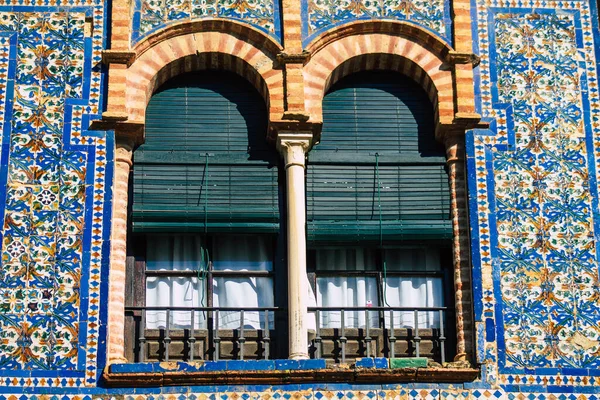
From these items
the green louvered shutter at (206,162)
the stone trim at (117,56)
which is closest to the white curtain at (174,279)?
the green louvered shutter at (206,162)

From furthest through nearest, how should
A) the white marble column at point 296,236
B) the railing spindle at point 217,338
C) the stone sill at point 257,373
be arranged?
the railing spindle at point 217,338, the white marble column at point 296,236, the stone sill at point 257,373

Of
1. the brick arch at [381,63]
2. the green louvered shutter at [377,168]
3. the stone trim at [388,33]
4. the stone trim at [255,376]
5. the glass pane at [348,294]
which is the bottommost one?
the stone trim at [255,376]

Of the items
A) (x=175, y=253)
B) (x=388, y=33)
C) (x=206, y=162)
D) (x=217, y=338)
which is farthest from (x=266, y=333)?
(x=388, y=33)

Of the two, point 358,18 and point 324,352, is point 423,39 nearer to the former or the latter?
Result: point 358,18

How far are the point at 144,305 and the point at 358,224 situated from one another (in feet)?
7.67

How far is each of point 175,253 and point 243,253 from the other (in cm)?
70

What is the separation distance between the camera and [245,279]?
16.4 meters

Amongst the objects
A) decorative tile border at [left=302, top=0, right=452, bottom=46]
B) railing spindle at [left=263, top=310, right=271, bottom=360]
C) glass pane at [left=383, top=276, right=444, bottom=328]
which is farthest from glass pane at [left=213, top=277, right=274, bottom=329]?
decorative tile border at [left=302, top=0, right=452, bottom=46]

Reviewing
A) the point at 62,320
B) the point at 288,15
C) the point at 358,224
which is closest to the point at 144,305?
the point at 62,320

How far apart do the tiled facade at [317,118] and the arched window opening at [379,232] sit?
45 centimetres

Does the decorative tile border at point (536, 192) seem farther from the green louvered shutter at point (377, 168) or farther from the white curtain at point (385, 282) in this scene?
the white curtain at point (385, 282)

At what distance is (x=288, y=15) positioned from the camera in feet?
55.7

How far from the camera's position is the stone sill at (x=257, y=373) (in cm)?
1523

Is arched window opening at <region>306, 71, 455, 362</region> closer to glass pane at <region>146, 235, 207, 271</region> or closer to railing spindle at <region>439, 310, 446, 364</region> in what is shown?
railing spindle at <region>439, 310, 446, 364</region>
